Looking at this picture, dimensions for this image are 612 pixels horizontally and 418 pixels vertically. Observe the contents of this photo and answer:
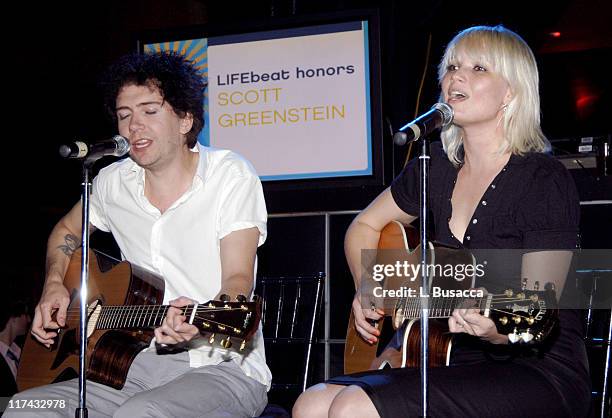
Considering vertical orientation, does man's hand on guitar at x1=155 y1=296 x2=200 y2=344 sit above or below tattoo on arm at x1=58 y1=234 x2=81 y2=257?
below

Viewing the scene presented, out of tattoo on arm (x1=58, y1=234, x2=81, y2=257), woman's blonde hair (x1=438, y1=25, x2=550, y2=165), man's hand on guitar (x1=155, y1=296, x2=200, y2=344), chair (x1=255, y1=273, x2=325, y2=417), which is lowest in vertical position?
chair (x1=255, y1=273, x2=325, y2=417)

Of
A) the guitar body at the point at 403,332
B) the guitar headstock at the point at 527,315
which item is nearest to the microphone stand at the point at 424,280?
the guitar headstock at the point at 527,315

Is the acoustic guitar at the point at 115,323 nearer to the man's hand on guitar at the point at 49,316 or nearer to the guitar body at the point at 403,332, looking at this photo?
the man's hand on guitar at the point at 49,316

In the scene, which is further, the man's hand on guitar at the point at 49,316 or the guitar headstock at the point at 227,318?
the man's hand on guitar at the point at 49,316

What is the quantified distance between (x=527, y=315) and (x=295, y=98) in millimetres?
2433

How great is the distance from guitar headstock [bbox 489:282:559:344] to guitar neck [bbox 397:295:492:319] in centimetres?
3

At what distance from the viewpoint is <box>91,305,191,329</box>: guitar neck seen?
9.06 ft

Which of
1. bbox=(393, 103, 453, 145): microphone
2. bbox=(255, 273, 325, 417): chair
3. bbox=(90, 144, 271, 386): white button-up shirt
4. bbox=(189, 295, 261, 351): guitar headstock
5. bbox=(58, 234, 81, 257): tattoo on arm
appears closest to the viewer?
bbox=(393, 103, 453, 145): microphone

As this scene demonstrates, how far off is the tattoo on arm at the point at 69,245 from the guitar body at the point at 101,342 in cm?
16

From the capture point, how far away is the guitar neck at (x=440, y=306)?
2.21 m

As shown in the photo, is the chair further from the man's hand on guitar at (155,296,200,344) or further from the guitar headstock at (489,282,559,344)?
the guitar headstock at (489,282,559,344)

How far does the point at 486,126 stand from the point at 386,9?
211 cm

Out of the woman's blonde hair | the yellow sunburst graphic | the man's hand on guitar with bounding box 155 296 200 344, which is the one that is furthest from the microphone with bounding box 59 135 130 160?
the yellow sunburst graphic

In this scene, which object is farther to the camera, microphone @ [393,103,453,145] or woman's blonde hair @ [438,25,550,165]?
woman's blonde hair @ [438,25,550,165]
